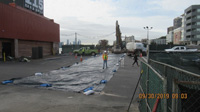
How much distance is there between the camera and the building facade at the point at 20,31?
23.5 metres

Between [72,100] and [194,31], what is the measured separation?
266 feet

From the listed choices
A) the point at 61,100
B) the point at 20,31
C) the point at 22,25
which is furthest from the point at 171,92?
the point at 22,25

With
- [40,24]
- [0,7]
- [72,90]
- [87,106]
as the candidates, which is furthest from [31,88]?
[40,24]

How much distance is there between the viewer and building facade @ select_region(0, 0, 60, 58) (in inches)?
925

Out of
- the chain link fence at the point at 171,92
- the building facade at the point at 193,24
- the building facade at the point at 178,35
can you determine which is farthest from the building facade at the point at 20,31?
the building facade at the point at 178,35

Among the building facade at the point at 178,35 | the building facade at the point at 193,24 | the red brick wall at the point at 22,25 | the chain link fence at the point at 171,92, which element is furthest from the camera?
the building facade at the point at 178,35

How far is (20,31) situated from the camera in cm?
2700

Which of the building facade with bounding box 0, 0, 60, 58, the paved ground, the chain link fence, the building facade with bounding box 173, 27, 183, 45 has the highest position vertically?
the building facade with bounding box 173, 27, 183, 45

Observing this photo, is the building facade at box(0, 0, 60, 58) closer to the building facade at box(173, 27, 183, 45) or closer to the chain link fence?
the chain link fence

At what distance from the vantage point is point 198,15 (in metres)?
73.6

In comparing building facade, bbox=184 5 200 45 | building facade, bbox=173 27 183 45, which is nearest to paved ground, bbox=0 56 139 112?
building facade, bbox=184 5 200 45

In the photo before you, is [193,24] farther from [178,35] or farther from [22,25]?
[22,25]

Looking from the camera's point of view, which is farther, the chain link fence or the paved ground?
the paved ground

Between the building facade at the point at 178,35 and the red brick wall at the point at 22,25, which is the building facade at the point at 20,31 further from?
the building facade at the point at 178,35
